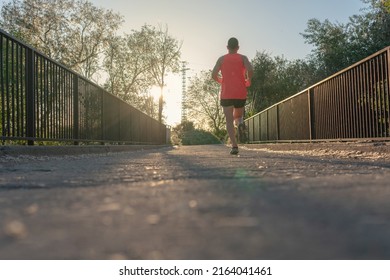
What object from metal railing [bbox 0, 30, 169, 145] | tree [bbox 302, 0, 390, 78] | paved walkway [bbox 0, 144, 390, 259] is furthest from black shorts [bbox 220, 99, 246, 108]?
tree [bbox 302, 0, 390, 78]

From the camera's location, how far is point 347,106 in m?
7.30

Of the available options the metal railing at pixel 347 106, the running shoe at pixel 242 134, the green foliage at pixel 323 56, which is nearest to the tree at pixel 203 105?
the green foliage at pixel 323 56

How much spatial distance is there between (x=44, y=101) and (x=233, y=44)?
3.46 m

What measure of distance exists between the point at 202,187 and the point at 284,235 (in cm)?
91

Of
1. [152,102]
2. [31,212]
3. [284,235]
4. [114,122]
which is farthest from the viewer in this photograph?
[152,102]

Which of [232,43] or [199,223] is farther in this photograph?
[232,43]

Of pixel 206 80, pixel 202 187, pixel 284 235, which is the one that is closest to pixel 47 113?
pixel 202 187

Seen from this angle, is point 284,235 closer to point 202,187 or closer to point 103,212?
point 103,212

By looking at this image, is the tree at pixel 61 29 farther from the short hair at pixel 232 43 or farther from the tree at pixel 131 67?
the short hair at pixel 232 43

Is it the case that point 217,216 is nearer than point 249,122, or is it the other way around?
point 217,216

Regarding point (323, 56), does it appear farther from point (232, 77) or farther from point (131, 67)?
point (232, 77)

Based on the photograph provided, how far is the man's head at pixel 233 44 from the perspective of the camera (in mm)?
7091

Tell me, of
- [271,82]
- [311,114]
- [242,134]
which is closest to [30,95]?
[311,114]

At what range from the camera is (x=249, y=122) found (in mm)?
23000
